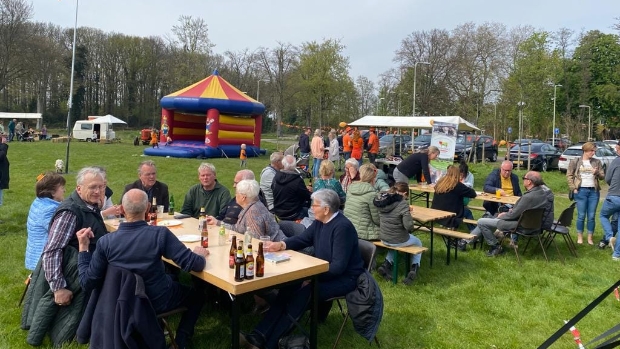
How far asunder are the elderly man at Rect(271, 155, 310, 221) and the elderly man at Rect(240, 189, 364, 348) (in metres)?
2.48

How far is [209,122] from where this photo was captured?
17719mm

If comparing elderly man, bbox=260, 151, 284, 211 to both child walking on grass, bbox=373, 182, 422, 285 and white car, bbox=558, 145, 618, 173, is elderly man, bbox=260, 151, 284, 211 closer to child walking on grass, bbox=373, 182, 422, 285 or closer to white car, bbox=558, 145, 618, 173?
child walking on grass, bbox=373, 182, 422, 285

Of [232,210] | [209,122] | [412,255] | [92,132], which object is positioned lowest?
[412,255]

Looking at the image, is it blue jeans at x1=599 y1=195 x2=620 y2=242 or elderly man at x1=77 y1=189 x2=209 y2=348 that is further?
blue jeans at x1=599 y1=195 x2=620 y2=242

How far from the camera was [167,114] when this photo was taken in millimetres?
18844

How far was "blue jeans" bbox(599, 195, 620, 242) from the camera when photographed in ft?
22.1

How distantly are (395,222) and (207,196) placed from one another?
90.3 inches

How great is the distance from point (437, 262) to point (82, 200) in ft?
14.8

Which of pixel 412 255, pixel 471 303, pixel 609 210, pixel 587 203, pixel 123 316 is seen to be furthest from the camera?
pixel 587 203

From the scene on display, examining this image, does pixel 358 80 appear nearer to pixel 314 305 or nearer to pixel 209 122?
pixel 209 122

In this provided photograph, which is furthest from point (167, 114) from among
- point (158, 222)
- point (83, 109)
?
point (83, 109)

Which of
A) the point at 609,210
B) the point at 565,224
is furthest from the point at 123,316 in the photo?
the point at 609,210

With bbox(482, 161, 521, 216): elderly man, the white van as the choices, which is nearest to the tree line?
the white van

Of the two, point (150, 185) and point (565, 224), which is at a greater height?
point (150, 185)
